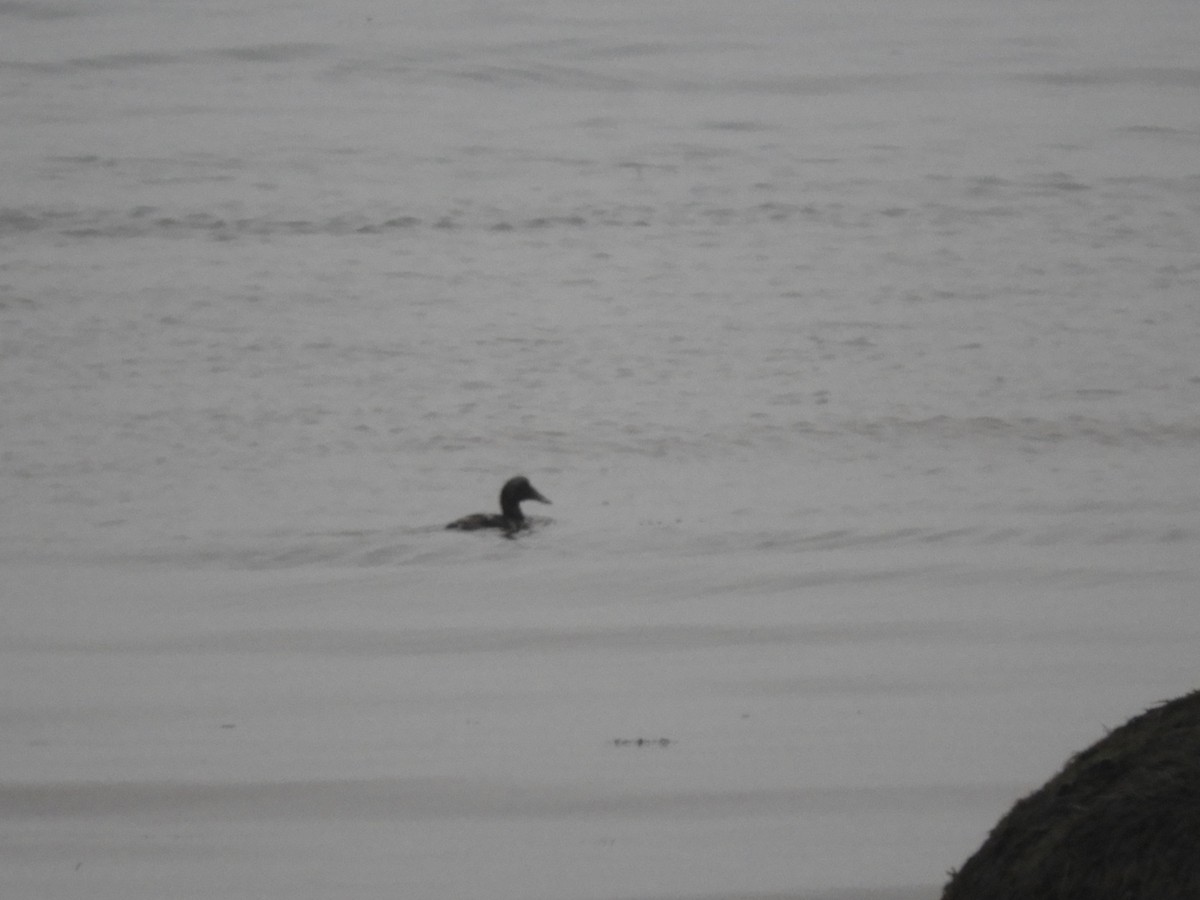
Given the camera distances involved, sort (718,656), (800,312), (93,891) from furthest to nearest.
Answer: (800,312), (718,656), (93,891)

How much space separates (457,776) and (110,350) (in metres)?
8.74

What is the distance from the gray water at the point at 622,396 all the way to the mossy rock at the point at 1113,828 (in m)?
2.26

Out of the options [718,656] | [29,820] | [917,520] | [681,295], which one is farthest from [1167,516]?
[681,295]

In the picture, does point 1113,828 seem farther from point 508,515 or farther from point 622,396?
point 622,396

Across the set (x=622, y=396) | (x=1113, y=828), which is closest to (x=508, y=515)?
(x=622, y=396)

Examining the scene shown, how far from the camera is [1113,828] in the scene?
327 centimetres

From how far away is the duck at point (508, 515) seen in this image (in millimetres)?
10305

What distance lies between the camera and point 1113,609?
8.45 metres

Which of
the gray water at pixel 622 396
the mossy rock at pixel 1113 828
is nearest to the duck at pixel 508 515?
the gray water at pixel 622 396

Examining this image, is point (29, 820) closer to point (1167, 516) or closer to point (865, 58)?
point (1167, 516)

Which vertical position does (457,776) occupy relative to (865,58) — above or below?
below

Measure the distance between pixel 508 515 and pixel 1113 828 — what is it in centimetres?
730

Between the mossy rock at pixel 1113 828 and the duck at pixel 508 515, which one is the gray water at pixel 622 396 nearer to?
the duck at pixel 508 515

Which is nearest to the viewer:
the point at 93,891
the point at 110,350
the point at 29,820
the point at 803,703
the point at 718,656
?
the point at 93,891
